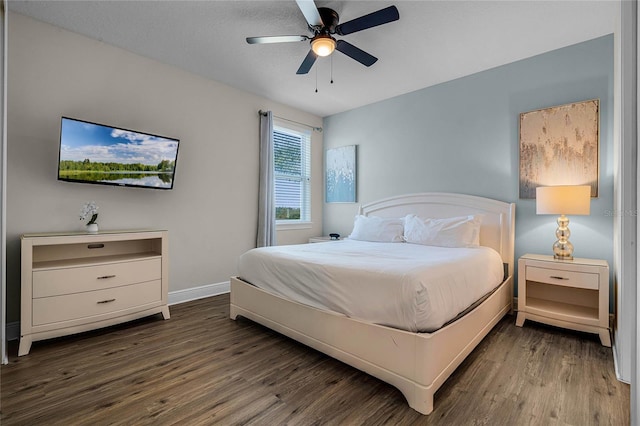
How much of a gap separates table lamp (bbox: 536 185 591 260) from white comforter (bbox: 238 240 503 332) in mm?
550

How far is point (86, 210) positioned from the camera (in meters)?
2.75

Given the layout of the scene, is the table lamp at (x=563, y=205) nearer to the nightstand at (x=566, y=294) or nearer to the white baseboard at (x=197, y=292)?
the nightstand at (x=566, y=294)

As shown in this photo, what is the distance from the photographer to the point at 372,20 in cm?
214

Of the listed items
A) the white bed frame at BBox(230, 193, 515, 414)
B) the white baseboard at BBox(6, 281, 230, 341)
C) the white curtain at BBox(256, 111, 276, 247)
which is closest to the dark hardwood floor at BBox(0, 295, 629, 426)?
the white bed frame at BBox(230, 193, 515, 414)

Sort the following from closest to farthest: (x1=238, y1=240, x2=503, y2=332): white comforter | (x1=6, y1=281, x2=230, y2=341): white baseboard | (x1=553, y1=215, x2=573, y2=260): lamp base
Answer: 1. (x1=238, y1=240, x2=503, y2=332): white comforter
2. (x1=553, y1=215, x2=573, y2=260): lamp base
3. (x1=6, y1=281, x2=230, y2=341): white baseboard

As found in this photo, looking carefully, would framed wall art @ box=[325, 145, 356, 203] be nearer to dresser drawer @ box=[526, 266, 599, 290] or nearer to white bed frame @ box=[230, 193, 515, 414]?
white bed frame @ box=[230, 193, 515, 414]

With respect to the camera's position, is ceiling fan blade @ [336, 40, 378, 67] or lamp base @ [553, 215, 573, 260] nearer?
ceiling fan blade @ [336, 40, 378, 67]

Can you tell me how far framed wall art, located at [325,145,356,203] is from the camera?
4688mm

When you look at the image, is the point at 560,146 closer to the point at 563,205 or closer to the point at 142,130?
the point at 563,205

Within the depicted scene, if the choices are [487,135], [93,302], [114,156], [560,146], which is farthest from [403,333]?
[114,156]

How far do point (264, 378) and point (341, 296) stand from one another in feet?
2.32

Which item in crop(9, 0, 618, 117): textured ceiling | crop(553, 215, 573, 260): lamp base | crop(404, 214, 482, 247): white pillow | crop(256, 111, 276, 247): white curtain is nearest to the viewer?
crop(9, 0, 618, 117): textured ceiling

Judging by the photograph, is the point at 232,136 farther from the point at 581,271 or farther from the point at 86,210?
the point at 581,271

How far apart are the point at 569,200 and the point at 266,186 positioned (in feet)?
10.8
